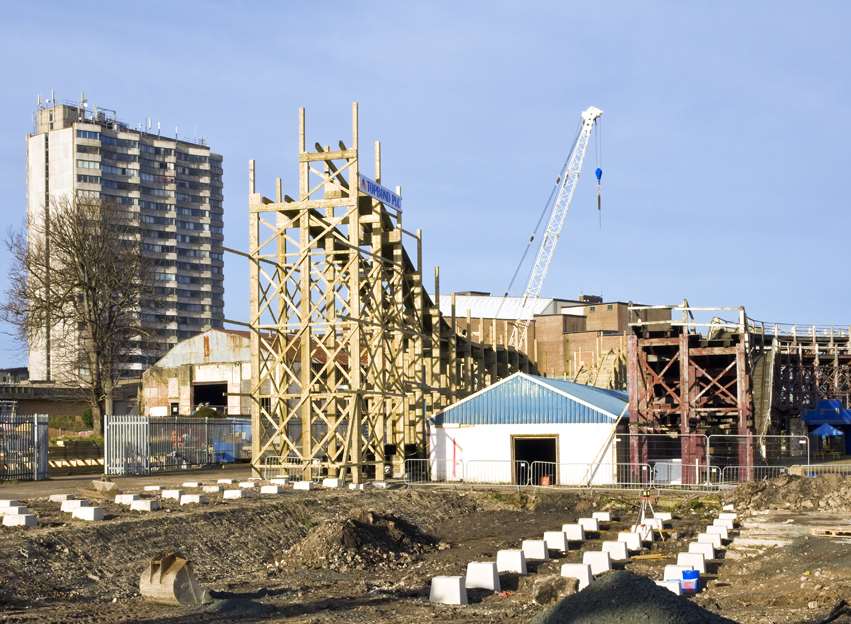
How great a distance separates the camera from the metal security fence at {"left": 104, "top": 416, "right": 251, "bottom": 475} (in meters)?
48.8

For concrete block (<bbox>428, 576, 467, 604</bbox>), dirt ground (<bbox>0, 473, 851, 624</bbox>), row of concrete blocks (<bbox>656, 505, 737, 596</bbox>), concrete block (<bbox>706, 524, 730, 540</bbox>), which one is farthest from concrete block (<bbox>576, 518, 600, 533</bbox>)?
concrete block (<bbox>428, 576, 467, 604</bbox>)

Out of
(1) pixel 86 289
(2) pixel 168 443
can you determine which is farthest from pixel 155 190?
(2) pixel 168 443

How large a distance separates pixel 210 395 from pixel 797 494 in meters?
48.1

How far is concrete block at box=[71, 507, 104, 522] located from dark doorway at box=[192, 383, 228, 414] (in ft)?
139

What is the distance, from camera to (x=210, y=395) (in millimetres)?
77062

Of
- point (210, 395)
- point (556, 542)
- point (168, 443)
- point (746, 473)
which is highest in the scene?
point (210, 395)

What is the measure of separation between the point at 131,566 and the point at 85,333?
3739 centimetres

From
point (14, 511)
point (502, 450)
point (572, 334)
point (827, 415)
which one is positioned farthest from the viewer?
point (572, 334)

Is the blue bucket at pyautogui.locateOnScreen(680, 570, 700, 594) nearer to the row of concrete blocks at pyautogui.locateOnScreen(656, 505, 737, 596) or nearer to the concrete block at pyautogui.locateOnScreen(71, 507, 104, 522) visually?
the row of concrete blocks at pyautogui.locateOnScreen(656, 505, 737, 596)

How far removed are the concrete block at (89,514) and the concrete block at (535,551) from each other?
10.2m

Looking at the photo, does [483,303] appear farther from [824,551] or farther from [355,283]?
[824,551]

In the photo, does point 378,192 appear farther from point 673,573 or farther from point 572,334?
point 572,334

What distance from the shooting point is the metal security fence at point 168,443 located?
160ft

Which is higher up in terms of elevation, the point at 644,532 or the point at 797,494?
the point at 797,494
